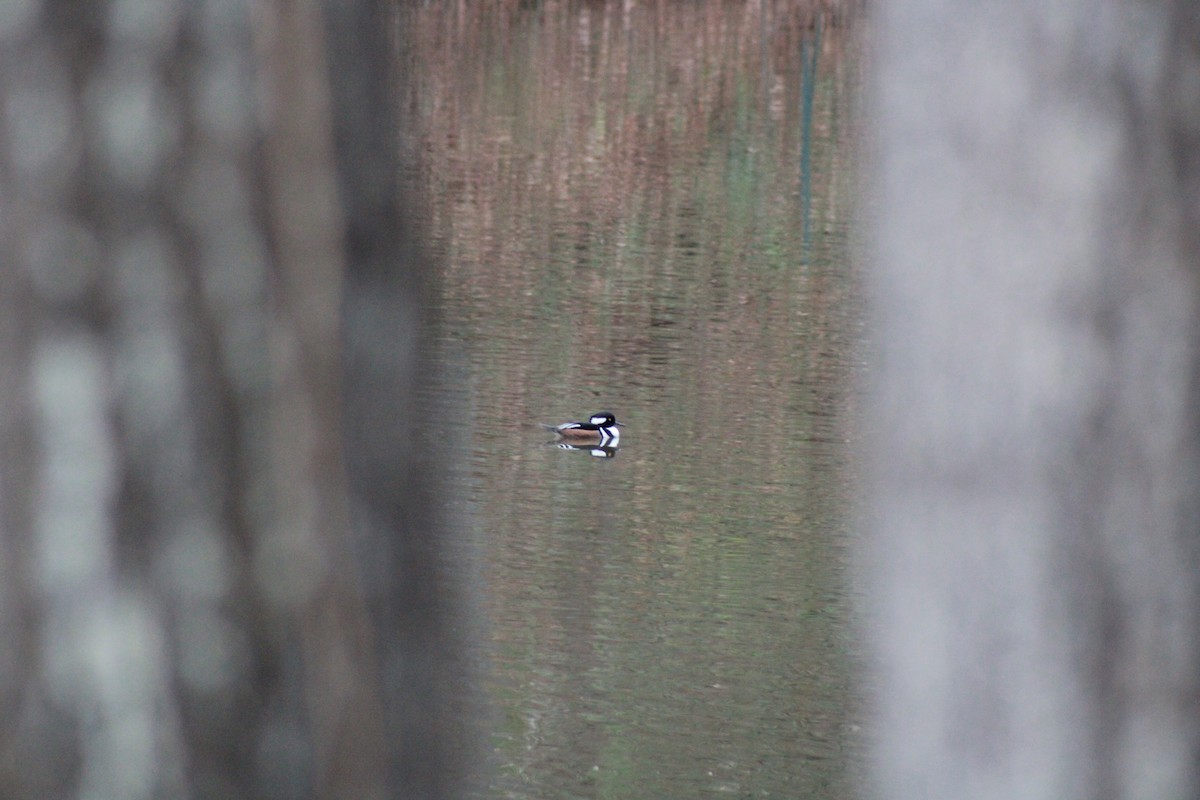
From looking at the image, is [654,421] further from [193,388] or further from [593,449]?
[193,388]

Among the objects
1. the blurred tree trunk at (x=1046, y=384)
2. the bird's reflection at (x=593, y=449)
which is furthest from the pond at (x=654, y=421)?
the blurred tree trunk at (x=1046, y=384)

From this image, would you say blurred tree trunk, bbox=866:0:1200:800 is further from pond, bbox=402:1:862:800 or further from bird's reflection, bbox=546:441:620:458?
bird's reflection, bbox=546:441:620:458

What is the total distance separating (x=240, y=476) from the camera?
1003 mm

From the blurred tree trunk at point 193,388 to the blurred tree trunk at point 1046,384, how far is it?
313 millimetres

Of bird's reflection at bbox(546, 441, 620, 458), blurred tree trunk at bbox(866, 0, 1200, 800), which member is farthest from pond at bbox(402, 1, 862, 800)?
blurred tree trunk at bbox(866, 0, 1200, 800)

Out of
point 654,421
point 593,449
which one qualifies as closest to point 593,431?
point 593,449

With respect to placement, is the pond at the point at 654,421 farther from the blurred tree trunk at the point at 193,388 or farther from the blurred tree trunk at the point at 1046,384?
the blurred tree trunk at the point at 1046,384

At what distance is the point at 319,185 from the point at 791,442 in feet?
28.8

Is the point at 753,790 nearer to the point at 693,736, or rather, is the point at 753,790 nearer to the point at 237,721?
the point at 693,736

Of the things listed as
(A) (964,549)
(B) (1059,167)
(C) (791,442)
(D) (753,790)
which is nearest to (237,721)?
(A) (964,549)

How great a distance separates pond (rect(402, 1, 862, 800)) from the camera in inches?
266

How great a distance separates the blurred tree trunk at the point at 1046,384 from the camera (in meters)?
1.19

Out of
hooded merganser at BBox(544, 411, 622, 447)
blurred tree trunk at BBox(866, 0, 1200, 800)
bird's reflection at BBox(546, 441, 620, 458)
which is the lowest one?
bird's reflection at BBox(546, 441, 620, 458)

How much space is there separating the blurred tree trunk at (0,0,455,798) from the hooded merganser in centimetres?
836
